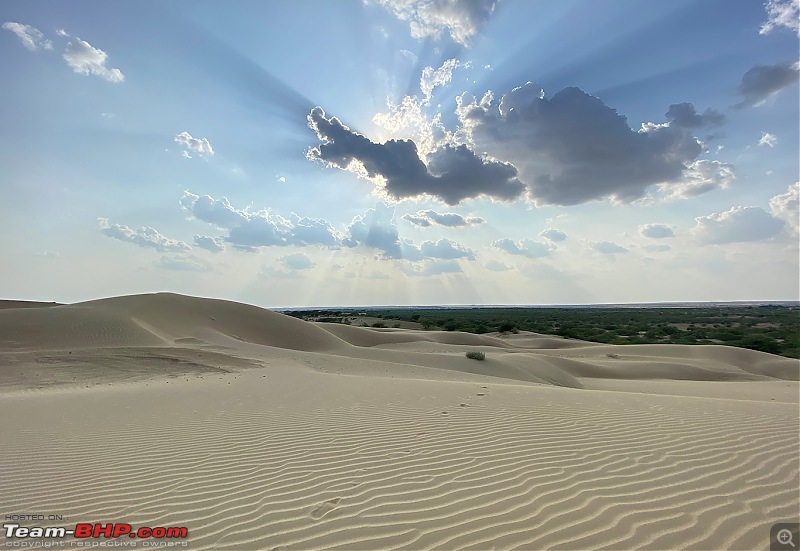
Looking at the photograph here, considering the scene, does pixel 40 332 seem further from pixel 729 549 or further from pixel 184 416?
pixel 729 549

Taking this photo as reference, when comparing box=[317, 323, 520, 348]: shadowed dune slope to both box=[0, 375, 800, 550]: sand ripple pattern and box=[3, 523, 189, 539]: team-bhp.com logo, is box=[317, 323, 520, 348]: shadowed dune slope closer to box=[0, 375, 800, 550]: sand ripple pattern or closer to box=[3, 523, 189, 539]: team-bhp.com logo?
box=[0, 375, 800, 550]: sand ripple pattern

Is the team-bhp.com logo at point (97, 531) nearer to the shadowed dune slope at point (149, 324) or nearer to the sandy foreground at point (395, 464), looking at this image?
the sandy foreground at point (395, 464)

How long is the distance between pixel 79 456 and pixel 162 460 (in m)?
1.35

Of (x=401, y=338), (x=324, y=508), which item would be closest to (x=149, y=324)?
(x=401, y=338)

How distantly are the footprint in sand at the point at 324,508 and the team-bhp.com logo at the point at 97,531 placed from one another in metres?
1.07

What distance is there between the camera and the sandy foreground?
11.6ft

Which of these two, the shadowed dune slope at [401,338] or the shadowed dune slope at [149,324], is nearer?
the shadowed dune slope at [149,324]

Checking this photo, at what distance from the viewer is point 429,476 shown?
4.52 meters

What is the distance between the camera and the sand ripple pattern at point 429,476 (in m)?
3.47

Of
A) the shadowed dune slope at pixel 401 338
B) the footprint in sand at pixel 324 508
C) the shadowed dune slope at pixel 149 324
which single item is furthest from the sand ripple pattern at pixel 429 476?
the shadowed dune slope at pixel 401 338

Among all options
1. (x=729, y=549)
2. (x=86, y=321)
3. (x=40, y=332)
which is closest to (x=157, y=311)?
(x=86, y=321)

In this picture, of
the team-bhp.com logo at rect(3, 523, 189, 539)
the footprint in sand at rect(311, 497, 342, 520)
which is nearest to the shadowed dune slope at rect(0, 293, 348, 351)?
the team-bhp.com logo at rect(3, 523, 189, 539)

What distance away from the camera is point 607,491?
4.04m

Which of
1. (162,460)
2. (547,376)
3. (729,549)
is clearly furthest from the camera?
(547,376)
